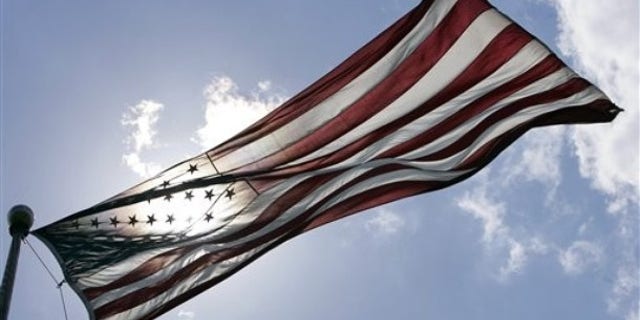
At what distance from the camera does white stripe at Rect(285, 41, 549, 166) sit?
12016 mm

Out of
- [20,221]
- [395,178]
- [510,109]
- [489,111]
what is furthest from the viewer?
[395,178]

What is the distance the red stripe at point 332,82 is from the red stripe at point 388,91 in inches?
13.7

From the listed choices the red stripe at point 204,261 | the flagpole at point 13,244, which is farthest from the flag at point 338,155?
the flagpole at point 13,244

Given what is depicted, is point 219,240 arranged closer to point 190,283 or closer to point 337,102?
point 190,283

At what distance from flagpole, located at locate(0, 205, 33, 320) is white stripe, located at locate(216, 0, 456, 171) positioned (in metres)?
2.78

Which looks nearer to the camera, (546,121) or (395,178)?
(546,121)

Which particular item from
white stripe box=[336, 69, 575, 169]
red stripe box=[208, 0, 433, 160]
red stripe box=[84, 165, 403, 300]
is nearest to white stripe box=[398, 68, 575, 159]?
white stripe box=[336, 69, 575, 169]

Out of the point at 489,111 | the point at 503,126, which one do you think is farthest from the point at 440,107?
the point at 503,126

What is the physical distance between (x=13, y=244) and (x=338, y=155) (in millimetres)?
4602

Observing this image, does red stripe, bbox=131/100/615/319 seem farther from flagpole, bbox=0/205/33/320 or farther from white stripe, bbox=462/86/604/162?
flagpole, bbox=0/205/33/320

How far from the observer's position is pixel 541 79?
11.9 m

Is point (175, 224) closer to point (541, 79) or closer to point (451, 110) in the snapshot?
point (451, 110)

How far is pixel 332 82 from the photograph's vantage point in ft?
42.2

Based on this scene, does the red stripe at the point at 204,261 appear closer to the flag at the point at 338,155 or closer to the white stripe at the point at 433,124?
the flag at the point at 338,155
